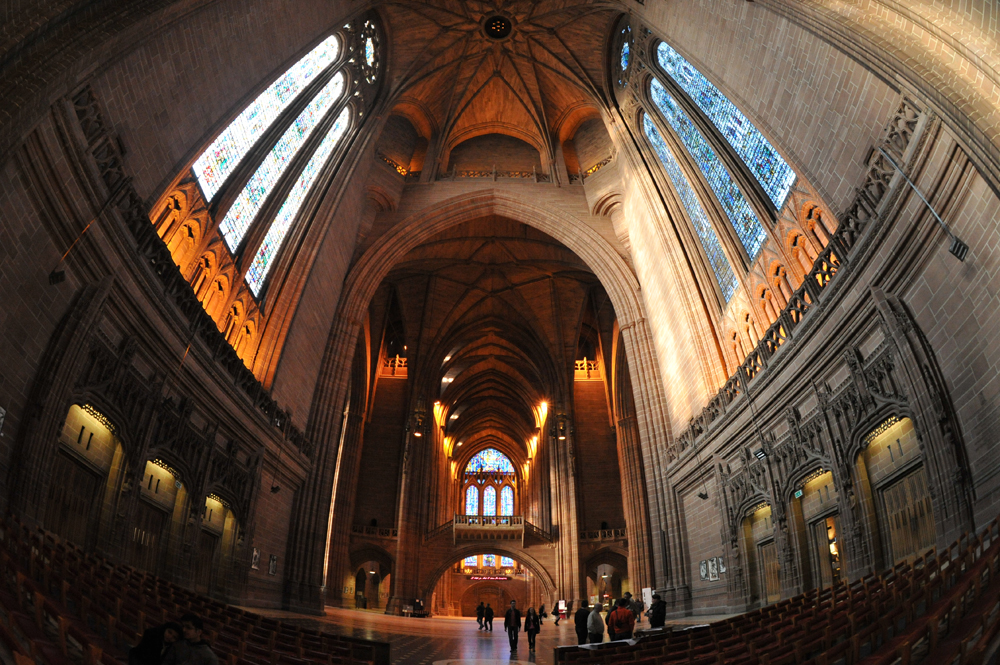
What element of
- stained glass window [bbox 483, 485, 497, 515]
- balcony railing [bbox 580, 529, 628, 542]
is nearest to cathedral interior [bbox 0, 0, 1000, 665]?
balcony railing [bbox 580, 529, 628, 542]

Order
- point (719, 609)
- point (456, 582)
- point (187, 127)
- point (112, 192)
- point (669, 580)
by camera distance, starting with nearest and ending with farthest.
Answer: point (112, 192)
point (187, 127)
point (719, 609)
point (669, 580)
point (456, 582)

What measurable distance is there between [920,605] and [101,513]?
979 centimetres

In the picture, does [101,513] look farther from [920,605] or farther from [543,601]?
[543,601]

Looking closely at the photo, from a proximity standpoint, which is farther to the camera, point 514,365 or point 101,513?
point 514,365

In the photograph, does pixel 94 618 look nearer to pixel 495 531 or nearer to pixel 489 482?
pixel 495 531

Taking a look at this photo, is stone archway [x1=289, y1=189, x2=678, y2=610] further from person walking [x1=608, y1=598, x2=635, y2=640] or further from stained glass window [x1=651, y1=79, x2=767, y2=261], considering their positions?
person walking [x1=608, y1=598, x2=635, y2=640]

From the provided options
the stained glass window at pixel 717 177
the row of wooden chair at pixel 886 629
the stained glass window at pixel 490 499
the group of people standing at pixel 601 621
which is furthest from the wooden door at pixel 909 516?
the stained glass window at pixel 490 499

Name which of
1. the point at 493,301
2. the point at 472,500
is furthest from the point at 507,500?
the point at 493,301

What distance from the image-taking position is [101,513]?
339 inches

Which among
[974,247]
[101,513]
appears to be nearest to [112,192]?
[101,513]

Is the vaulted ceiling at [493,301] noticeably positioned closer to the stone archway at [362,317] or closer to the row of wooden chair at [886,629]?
the stone archway at [362,317]

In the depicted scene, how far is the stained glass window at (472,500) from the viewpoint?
4578 centimetres

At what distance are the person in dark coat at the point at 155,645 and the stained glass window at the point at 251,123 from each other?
8939 millimetres

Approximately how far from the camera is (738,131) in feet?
42.1
